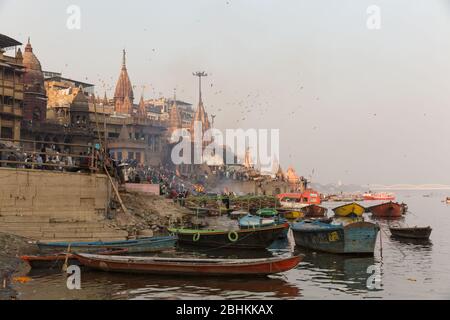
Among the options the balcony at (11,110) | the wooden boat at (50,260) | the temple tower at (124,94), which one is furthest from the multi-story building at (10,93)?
the temple tower at (124,94)

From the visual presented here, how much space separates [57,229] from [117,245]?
11.0 ft

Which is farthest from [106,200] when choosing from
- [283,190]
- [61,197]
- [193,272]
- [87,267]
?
[283,190]

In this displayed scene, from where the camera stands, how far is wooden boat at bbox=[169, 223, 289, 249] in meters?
26.6

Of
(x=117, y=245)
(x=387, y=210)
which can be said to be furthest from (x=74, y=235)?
(x=387, y=210)

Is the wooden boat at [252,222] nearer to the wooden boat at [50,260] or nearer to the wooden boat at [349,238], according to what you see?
the wooden boat at [349,238]

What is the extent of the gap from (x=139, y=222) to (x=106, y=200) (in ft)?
11.6

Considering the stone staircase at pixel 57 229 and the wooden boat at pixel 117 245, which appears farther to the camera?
the stone staircase at pixel 57 229

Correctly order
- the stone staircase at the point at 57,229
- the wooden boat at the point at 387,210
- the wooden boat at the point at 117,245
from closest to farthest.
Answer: the wooden boat at the point at 117,245 → the stone staircase at the point at 57,229 → the wooden boat at the point at 387,210

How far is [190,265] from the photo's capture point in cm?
1845

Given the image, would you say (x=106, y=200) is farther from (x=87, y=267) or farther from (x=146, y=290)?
(x=146, y=290)

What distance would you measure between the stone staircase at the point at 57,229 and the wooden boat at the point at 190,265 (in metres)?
4.44

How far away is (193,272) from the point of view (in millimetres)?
18531

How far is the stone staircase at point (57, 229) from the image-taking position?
22.1 meters

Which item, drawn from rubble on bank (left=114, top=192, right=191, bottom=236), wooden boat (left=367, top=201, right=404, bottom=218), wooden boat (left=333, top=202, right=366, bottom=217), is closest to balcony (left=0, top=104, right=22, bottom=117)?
rubble on bank (left=114, top=192, right=191, bottom=236)
